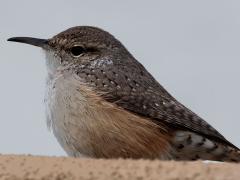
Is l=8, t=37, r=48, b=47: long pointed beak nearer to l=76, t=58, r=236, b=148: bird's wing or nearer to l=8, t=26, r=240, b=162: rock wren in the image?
l=8, t=26, r=240, b=162: rock wren

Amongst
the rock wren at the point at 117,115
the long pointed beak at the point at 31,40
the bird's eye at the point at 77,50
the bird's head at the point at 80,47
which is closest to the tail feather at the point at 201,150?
the rock wren at the point at 117,115

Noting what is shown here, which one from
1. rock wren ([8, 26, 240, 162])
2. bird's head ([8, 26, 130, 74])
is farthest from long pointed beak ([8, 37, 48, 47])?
rock wren ([8, 26, 240, 162])

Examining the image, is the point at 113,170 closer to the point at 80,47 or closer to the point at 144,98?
the point at 144,98

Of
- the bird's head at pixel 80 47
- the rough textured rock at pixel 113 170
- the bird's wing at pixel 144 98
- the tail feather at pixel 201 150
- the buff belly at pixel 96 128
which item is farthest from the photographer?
the bird's head at pixel 80 47

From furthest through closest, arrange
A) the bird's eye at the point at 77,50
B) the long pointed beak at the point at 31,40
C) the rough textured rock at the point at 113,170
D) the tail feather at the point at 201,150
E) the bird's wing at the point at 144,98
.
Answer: the long pointed beak at the point at 31,40
the bird's eye at the point at 77,50
the bird's wing at the point at 144,98
the tail feather at the point at 201,150
the rough textured rock at the point at 113,170

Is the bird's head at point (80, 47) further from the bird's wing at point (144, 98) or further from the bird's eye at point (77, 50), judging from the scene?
the bird's wing at point (144, 98)

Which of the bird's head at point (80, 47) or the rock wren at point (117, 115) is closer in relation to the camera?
the rock wren at point (117, 115)

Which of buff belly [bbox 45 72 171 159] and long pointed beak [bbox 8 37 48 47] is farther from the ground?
long pointed beak [bbox 8 37 48 47]

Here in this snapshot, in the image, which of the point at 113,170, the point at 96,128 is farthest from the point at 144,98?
the point at 113,170
